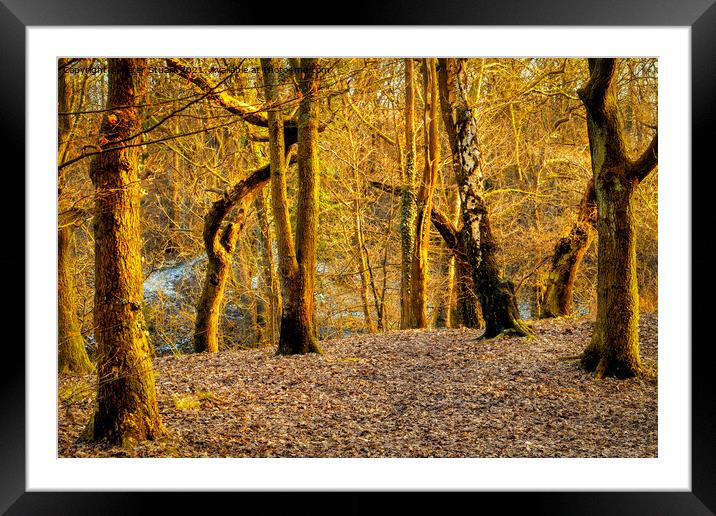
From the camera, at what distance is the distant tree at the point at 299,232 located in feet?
23.7

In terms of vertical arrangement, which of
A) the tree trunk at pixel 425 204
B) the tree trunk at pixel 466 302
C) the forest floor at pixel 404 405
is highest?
the tree trunk at pixel 425 204

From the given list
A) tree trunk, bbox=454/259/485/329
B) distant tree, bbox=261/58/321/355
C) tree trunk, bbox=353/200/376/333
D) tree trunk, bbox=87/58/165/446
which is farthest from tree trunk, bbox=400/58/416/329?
tree trunk, bbox=87/58/165/446

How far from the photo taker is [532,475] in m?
3.63

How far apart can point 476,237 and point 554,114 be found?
165 inches

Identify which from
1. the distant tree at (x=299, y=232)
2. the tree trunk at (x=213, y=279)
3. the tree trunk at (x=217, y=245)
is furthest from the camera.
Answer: the tree trunk at (x=213, y=279)

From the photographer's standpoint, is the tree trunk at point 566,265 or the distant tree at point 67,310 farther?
the tree trunk at point 566,265

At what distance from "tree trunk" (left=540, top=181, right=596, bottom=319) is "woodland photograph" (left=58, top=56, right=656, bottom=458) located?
0.03 meters

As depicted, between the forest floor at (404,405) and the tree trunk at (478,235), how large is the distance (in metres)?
0.24

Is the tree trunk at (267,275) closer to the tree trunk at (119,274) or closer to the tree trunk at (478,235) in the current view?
the tree trunk at (478,235)

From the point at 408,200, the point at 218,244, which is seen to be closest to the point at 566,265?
the point at 408,200

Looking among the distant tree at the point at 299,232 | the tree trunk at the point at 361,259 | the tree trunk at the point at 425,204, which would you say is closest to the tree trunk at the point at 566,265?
the tree trunk at the point at 425,204

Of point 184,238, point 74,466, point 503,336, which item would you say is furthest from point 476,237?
point 184,238

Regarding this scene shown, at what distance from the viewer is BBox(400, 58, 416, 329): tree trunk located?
8914 mm
